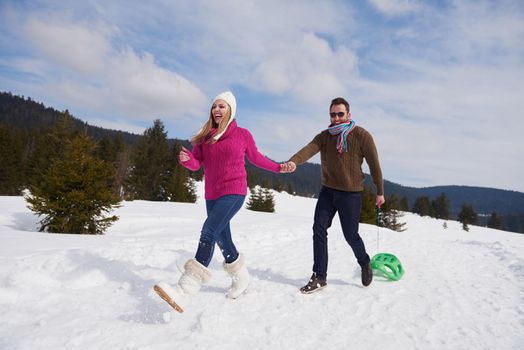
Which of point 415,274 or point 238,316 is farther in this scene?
point 415,274

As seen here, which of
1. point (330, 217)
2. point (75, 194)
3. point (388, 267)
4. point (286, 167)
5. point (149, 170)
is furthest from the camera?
point (149, 170)

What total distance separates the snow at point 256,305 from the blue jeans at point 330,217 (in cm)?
41

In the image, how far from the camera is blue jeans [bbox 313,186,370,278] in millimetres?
4391

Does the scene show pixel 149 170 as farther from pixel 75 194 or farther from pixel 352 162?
pixel 352 162

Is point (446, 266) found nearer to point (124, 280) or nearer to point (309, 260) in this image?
point (309, 260)

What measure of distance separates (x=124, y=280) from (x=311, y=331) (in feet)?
9.29

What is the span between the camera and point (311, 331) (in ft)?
10.3

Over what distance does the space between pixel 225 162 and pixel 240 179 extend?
0.26 meters

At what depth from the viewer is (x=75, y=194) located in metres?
11.9

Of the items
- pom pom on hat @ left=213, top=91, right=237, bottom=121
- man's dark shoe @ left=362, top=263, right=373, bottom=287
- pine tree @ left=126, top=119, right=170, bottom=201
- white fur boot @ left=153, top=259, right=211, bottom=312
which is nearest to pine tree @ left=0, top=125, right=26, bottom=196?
pine tree @ left=126, top=119, right=170, bottom=201

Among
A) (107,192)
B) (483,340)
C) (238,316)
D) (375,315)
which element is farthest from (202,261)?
(107,192)

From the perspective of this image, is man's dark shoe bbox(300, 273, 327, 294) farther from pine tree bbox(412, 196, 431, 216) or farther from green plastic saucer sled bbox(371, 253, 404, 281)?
pine tree bbox(412, 196, 431, 216)

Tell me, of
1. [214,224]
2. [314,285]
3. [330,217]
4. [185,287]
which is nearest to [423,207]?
[330,217]

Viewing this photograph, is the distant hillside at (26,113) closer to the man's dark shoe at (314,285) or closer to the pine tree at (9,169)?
the pine tree at (9,169)
